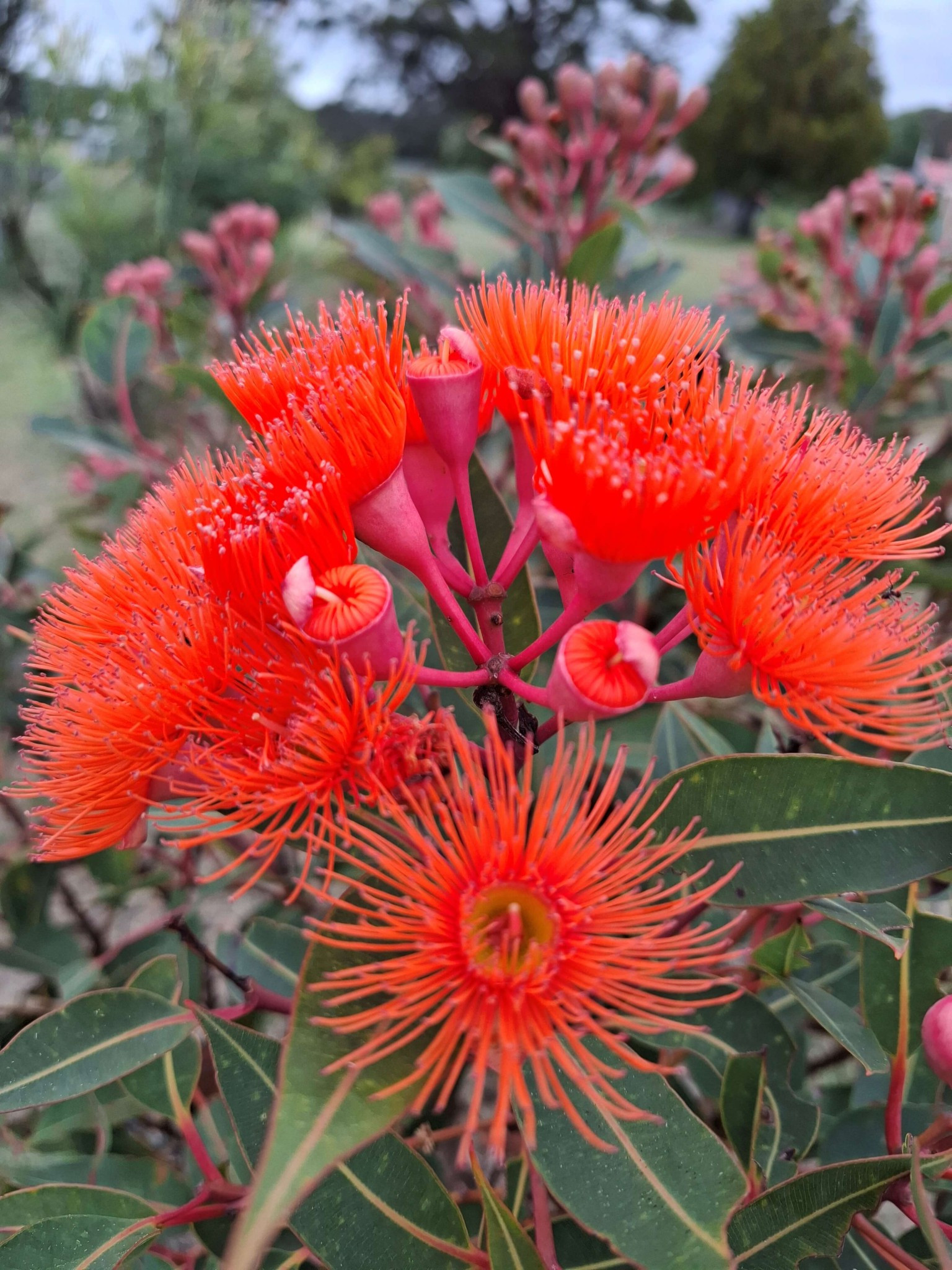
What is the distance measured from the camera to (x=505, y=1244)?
580mm

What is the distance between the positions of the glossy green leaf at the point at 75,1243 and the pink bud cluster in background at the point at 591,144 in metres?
1.72

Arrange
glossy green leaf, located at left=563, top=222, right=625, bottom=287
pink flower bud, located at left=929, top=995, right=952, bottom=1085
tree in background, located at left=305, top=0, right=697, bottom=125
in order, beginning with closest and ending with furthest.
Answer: pink flower bud, located at left=929, top=995, right=952, bottom=1085 → glossy green leaf, located at left=563, top=222, right=625, bottom=287 → tree in background, located at left=305, top=0, right=697, bottom=125

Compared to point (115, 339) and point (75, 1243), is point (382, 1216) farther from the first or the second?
point (115, 339)

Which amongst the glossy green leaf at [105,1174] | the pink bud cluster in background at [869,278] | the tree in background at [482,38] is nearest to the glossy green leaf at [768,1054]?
the glossy green leaf at [105,1174]

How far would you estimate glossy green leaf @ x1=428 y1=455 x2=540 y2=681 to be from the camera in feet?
2.42

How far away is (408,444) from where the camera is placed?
0.67m

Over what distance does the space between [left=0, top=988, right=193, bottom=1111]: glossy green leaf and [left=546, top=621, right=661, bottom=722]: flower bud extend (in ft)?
1.65

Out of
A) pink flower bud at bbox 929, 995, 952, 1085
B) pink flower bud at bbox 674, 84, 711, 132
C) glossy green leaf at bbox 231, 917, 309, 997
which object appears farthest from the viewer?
pink flower bud at bbox 674, 84, 711, 132

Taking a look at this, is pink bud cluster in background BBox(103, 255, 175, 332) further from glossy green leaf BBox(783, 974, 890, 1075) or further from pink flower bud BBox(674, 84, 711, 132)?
glossy green leaf BBox(783, 974, 890, 1075)

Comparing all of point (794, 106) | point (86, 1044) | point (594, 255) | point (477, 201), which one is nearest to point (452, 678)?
point (86, 1044)

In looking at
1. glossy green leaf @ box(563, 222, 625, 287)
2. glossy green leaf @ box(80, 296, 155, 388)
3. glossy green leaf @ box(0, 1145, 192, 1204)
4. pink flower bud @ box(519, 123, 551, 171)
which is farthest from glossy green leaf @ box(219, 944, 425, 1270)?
pink flower bud @ box(519, 123, 551, 171)

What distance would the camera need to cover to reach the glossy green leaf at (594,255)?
1.35 meters

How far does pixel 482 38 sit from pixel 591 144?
21831 millimetres

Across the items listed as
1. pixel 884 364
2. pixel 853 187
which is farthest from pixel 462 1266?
pixel 853 187
